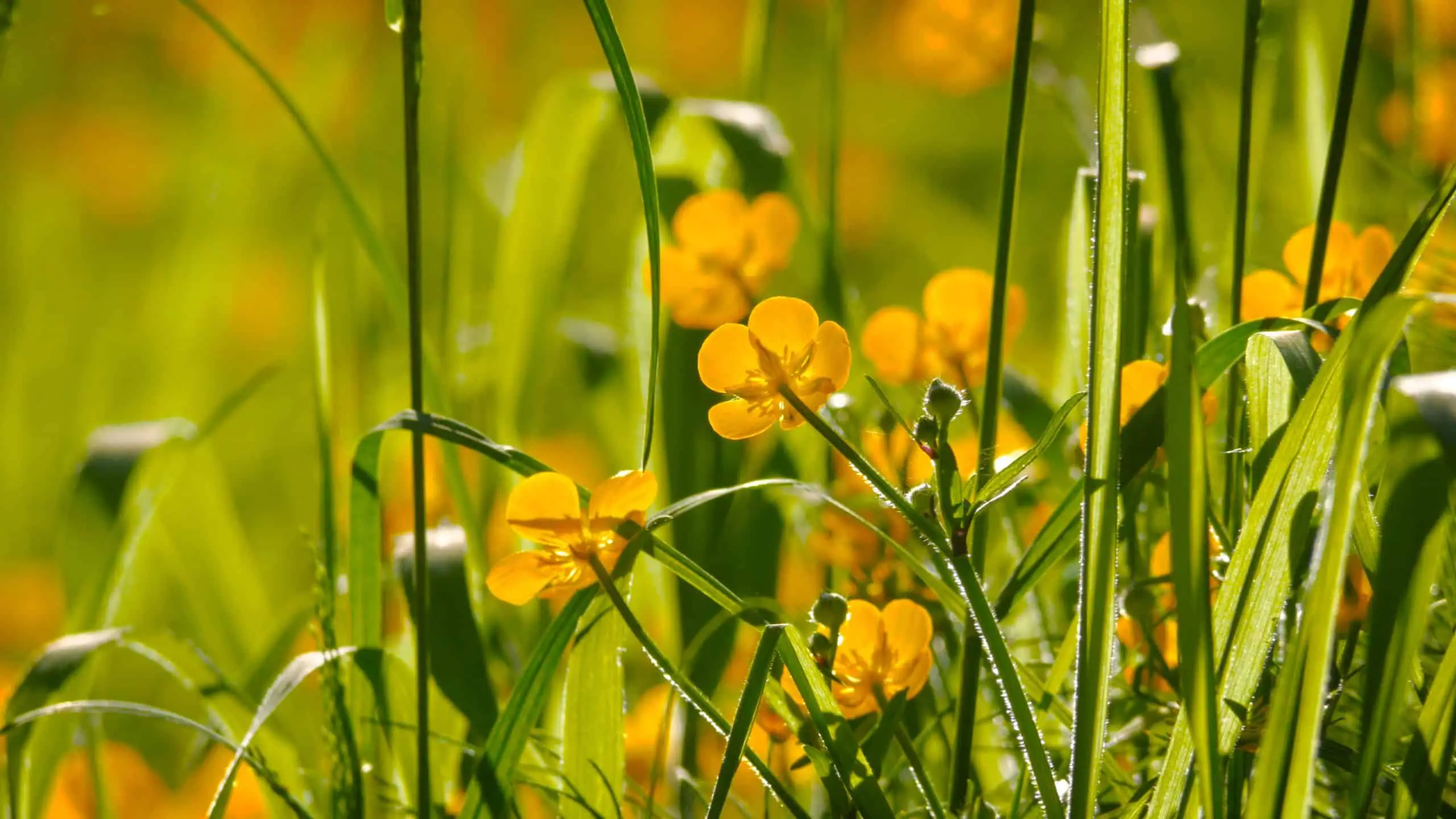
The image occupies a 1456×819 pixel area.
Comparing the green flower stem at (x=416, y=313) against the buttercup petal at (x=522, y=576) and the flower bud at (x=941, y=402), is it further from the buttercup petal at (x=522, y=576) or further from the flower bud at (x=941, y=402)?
the flower bud at (x=941, y=402)

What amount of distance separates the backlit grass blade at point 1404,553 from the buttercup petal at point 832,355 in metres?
0.19

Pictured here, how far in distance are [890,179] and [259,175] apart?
60.7 inches

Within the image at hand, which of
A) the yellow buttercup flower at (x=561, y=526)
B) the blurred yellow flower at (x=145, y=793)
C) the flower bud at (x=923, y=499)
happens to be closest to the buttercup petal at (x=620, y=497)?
the yellow buttercup flower at (x=561, y=526)

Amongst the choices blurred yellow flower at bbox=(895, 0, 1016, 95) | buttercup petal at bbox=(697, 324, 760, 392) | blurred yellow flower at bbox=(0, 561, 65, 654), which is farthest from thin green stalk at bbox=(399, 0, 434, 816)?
Answer: blurred yellow flower at bbox=(0, 561, 65, 654)

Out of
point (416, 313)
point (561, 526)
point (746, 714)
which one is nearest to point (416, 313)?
point (416, 313)

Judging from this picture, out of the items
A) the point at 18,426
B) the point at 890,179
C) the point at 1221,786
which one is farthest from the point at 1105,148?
the point at 890,179

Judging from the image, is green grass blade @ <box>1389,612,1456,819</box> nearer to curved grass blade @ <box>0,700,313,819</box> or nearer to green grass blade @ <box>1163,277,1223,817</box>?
green grass blade @ <box>1163,277,1223,817</box>

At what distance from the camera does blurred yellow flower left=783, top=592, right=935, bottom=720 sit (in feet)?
1.75

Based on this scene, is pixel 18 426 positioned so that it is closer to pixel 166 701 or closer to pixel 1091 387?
pixel 166 701

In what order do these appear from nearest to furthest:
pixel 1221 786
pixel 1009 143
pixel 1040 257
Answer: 1. pixel 1221 786
2. pixel 1009 143
3. pixel 1040 257

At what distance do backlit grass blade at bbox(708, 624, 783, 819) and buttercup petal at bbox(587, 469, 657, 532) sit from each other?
73 millimetres

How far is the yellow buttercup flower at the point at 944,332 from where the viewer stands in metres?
0.66

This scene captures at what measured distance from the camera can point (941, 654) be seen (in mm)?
924

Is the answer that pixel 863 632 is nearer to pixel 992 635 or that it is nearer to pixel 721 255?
pixel 992 635
